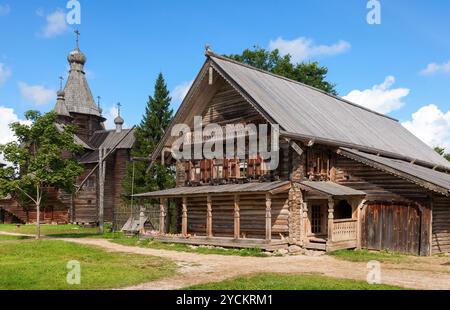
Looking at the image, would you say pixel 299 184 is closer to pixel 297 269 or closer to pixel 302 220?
pixel 302 220

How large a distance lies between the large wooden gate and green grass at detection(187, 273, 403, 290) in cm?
880

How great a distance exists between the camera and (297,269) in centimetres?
1521

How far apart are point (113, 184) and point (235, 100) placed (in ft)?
93.3

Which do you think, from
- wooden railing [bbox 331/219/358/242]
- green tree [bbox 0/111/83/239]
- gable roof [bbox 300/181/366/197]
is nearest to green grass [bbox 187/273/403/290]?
gable roof [bbox 300/181/366/197]

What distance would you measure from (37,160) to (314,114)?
647 inches

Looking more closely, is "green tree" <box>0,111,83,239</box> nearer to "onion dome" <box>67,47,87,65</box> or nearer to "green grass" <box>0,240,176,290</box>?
"green grass" <box>0,240,176,290</box>

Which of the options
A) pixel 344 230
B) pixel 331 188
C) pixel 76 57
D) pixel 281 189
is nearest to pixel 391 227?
pixel 344 230

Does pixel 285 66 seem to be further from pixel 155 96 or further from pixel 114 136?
pixel 114 136

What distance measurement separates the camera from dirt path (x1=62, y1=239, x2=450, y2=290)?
12500mm

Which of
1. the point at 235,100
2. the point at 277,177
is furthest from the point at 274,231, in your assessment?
the point at 235,100

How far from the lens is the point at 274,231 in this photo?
22766 millimetres

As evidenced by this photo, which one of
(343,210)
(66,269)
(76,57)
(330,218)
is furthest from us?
(76,57)

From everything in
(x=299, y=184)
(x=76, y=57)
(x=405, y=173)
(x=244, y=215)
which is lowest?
(x=244, y=215)

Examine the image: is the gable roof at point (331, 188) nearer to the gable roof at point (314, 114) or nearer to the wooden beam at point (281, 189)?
the wooden beam at point (281, 189)
